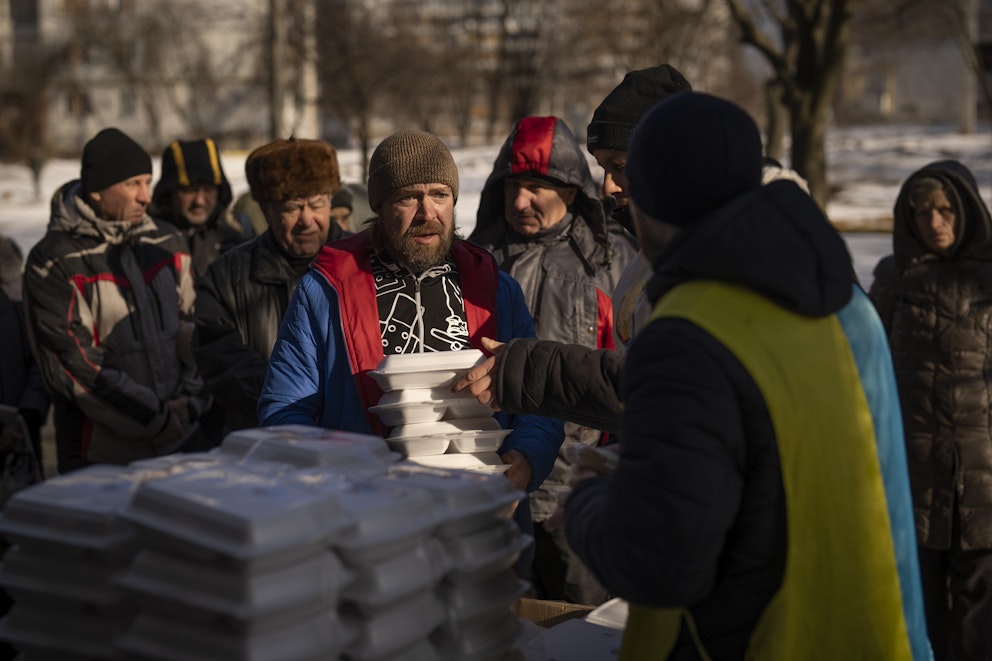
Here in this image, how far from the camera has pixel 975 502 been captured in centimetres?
518

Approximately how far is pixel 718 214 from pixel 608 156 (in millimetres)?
1996

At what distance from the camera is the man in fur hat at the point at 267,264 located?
15.3 feet

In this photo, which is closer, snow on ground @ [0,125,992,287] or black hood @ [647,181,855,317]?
black hood @ [647,181,855,317]

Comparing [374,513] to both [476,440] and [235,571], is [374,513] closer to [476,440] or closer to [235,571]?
[235,571]

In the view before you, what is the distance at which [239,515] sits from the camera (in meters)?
1.90

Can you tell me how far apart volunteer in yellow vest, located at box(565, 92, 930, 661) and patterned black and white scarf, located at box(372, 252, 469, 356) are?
133 centimetres

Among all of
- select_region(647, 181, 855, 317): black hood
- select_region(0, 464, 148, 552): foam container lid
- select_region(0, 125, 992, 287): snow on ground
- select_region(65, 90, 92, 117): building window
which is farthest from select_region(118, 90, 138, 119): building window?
select_region(647, 181, 855, 317): black hood

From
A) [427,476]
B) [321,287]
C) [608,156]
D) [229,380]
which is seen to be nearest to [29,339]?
[229,380]

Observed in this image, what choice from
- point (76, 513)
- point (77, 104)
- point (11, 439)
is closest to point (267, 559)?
point (76, 513)

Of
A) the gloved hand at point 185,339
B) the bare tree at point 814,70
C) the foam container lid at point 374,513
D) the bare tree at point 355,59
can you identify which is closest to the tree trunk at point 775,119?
the bare tree at point 814,70

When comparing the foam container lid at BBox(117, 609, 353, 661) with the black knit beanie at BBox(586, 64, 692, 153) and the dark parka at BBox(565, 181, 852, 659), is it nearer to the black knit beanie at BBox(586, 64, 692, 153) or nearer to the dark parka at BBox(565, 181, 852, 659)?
the dark parka at BBox(565, 181, 852, 659)

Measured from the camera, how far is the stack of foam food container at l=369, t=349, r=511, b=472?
292 centimetres

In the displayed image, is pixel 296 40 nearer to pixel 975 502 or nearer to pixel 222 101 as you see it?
pixel 222 101

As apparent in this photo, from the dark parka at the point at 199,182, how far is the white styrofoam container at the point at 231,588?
4862mm
